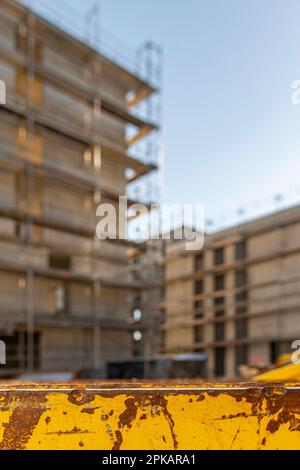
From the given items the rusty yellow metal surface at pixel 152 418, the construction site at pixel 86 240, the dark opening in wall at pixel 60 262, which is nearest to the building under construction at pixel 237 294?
the construction site at pixel 86 240

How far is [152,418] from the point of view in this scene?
1464mm

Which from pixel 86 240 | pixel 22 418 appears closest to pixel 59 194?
pixel 86 240

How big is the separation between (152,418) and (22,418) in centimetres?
40

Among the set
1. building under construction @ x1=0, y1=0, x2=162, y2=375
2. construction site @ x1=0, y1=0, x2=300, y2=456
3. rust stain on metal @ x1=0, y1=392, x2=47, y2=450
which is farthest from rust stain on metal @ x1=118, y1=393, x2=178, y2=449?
building under construction @ x1=0, y1=0, x2=162, y2=375

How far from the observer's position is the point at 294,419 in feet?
4.72

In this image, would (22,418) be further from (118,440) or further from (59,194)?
(59,194)

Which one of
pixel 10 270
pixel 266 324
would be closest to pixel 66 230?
pixel 10 270

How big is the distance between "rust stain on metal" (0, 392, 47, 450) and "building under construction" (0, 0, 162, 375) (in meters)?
13.3

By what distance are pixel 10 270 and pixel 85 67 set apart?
8777mm

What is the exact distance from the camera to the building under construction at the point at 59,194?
593 inches

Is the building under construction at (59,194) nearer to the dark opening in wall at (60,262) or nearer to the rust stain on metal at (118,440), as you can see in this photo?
the dark opening in wall at (60,262)

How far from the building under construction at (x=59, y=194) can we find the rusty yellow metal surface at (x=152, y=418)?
43.7 feet
